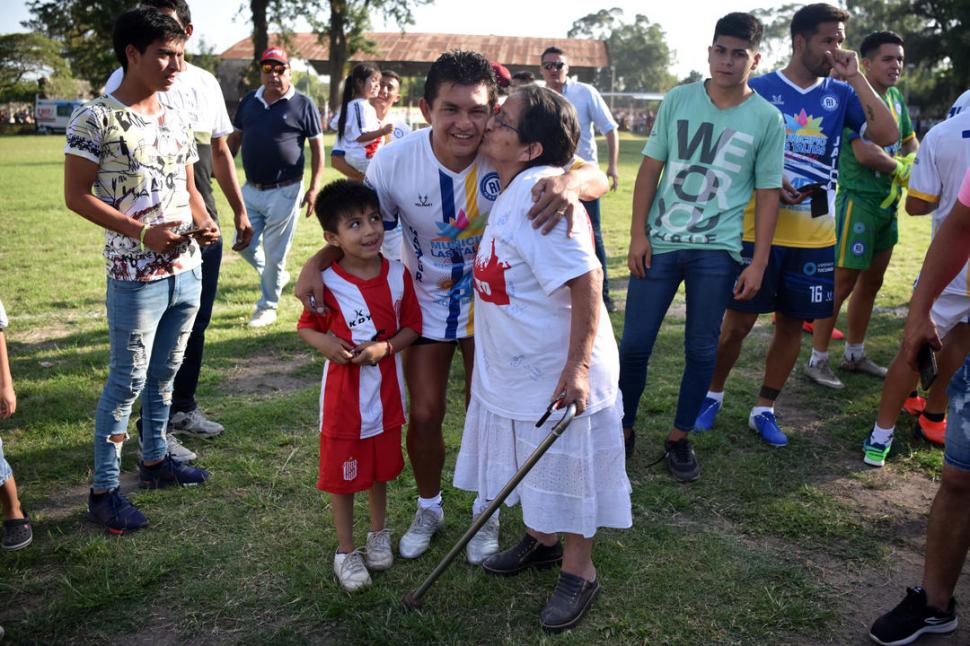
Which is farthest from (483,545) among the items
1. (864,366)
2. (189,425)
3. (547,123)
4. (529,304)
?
(864,366)

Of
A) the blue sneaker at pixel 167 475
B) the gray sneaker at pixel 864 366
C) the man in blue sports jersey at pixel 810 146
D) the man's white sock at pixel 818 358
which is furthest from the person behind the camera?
the gray sneaker at pixel 864 366

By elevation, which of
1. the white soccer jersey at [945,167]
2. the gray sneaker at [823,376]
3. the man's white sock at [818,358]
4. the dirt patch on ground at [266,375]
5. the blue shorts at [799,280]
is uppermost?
the white soccer jersey at [945,167]

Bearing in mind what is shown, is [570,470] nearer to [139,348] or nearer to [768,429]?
[139,348]

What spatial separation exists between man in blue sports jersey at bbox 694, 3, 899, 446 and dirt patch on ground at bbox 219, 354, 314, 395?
3123mm

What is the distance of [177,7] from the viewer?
4023mm

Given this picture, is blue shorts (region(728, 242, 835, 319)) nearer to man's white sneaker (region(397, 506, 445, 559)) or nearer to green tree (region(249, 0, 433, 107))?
man's white sneaker (region(397, 506, 445, 559))

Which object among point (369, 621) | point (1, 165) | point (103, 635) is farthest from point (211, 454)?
point (1, 165)

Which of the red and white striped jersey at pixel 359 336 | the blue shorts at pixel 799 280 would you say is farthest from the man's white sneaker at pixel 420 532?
the blue shorts at pixel 799 280

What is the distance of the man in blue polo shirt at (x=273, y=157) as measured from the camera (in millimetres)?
6258

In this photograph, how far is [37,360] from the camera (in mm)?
5551

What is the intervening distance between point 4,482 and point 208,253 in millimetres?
1598

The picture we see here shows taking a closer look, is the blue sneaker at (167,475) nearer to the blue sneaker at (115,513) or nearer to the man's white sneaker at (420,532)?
the blue sneaker at (115,513)

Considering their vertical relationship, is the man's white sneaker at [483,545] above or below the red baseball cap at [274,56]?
below

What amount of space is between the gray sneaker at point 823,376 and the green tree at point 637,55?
388 ft
